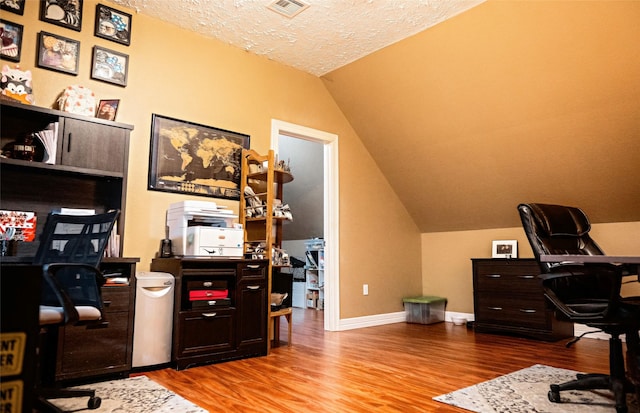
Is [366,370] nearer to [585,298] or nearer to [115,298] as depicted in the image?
[585,298]

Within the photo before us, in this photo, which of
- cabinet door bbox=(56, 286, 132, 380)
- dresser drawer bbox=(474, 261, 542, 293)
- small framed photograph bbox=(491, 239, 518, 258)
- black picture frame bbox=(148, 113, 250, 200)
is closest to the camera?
cabinet door bbox=(56, 286, 132, 380)

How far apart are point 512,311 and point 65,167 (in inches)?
164

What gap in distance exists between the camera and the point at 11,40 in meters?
2.96

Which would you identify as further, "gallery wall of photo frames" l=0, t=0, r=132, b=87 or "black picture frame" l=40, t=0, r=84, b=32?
"black picture frame" l=40, t=0, r=84, b=32

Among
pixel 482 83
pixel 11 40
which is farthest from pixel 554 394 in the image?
pixel 11 40

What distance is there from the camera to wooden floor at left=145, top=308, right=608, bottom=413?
7.66 ft

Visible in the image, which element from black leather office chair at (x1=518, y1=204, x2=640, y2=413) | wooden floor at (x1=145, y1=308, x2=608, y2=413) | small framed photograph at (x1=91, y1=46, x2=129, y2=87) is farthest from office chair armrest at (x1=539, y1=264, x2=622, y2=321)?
small framed photograph at (x1=91, y1=46, x2=129, y2=87)

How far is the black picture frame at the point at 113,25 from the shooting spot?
334cm

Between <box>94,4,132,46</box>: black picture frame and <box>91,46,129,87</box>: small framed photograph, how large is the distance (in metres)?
0.11

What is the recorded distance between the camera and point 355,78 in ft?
15.5

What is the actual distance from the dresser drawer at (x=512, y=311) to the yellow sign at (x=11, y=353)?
4.21m

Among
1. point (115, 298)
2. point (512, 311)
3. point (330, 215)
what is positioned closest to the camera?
point (115, 298)

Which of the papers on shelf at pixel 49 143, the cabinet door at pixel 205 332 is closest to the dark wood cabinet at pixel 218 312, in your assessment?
the cabinet door at pixel 205 332

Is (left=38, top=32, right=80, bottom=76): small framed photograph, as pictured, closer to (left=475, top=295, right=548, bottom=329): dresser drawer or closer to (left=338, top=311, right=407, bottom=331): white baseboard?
(left=338, top=311, right=407, bottom=331): white baseboard
